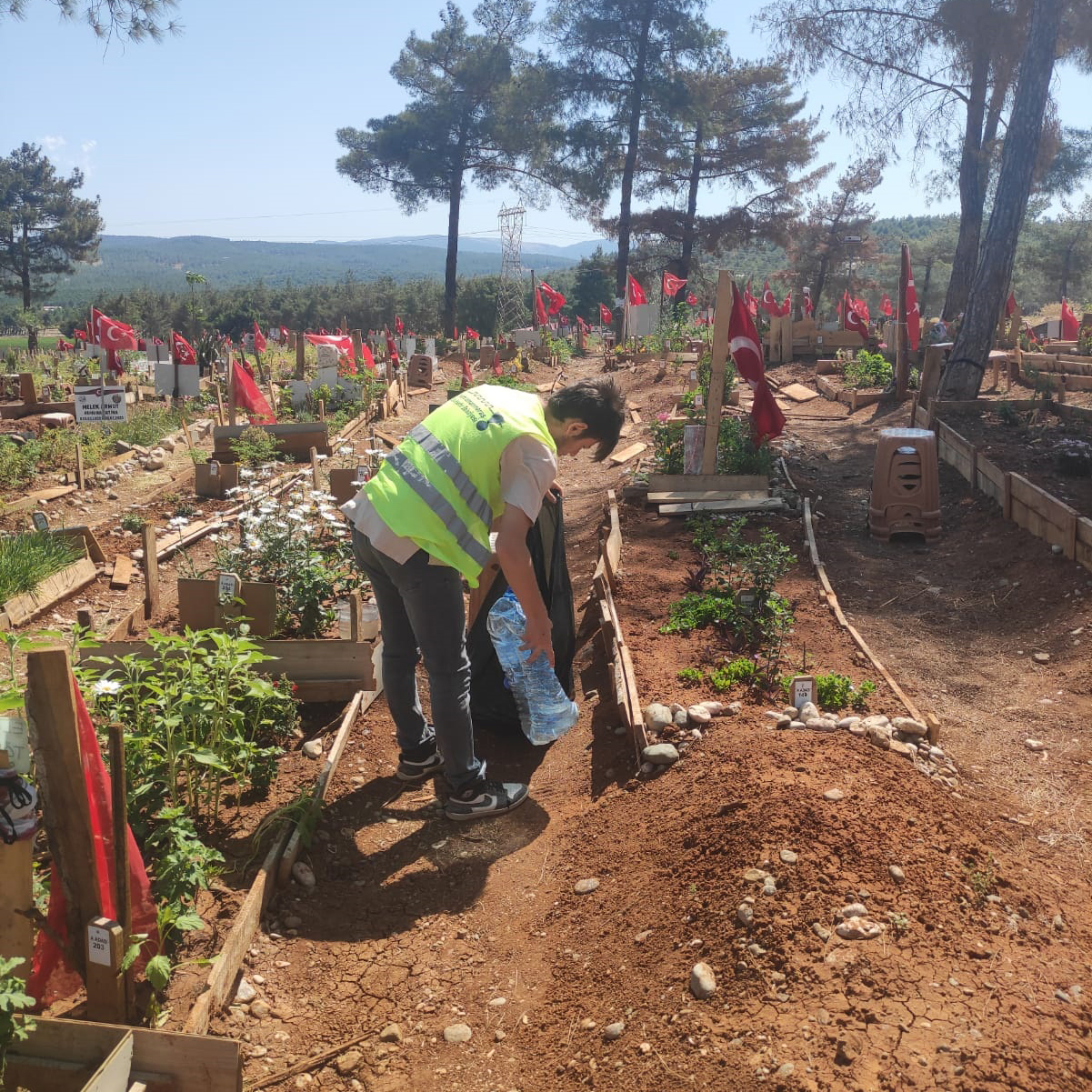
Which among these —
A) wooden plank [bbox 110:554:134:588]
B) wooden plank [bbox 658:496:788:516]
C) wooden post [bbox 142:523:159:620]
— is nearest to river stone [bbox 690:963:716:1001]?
wooden post [bbox 142:523:159:620]

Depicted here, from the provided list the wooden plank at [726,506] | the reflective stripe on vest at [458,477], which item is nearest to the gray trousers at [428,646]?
the reflective stripe on vest at [458,477]

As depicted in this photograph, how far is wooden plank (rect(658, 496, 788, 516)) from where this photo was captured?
8016 millimetres

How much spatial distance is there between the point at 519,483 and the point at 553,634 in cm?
120

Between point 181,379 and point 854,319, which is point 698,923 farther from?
point 854,319

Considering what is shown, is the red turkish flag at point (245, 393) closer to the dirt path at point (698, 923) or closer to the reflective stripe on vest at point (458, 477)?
the dirt path at point (698, 923)

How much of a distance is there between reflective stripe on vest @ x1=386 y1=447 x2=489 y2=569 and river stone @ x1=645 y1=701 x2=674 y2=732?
1.15 m

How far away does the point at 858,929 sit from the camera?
8.11 feet

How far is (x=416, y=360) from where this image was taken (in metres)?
21.0

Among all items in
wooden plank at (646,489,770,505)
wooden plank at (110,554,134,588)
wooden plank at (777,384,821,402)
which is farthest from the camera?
wooden plank at (777,384,821,402)

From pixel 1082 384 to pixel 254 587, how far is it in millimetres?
12305

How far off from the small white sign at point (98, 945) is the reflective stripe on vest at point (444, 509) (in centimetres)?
147

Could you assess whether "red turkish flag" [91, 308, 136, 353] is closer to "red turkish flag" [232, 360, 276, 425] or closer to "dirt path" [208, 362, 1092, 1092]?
"red turkish flag" [232, 360, 276, 425]

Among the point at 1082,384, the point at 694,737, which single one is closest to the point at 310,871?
the point at 694,737

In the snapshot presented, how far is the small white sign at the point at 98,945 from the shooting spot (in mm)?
2217
